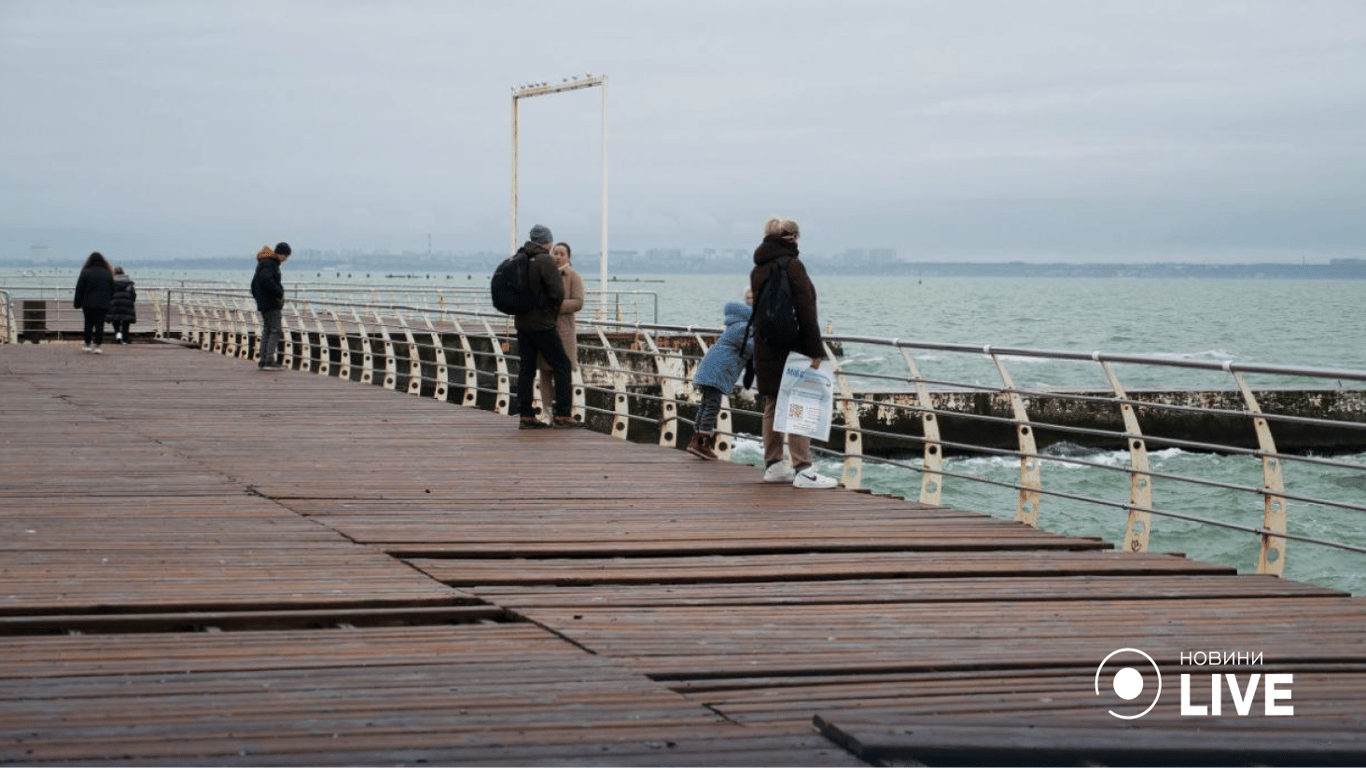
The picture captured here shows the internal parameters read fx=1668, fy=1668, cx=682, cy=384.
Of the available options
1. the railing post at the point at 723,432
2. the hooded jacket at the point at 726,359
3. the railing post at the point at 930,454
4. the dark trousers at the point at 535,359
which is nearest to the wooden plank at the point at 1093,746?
the railing post at the point at 930,454

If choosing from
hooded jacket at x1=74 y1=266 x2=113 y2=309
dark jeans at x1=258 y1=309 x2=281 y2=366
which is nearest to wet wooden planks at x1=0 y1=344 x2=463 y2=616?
dark jeans at x1=258 y1=309 x2=281 y2=366

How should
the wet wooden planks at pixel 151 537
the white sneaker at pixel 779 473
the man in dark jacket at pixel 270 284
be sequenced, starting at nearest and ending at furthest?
the wet wooden planks at pixel 151 537 < the white sneaker at pixel 779 473 < the man in dark jacket at pixel 270 284

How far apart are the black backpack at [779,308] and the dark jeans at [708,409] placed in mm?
1729

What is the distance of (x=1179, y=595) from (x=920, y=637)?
1.47 metres

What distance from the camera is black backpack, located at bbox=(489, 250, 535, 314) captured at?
518 inches

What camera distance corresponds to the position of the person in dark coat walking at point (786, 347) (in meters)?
9.70

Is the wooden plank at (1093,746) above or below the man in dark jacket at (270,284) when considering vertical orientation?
below

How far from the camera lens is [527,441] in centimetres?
1313

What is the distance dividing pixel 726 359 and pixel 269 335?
12.3m

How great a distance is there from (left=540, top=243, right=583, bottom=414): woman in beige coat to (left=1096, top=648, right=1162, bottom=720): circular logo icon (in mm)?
8678

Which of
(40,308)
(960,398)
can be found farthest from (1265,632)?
(40,308)

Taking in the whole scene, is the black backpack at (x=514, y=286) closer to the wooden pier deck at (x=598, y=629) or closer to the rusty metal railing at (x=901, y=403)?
the rusty metal railing at (x=901, y=403)

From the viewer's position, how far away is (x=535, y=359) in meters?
13.8

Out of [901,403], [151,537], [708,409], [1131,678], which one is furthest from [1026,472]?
[901,403]
